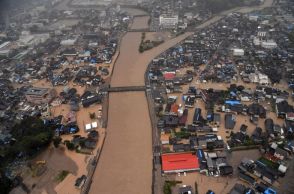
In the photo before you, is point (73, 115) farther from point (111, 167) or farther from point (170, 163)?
point (170, 163)

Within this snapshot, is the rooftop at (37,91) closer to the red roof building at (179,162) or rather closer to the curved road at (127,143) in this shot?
Answer: the curved road at (127,143)

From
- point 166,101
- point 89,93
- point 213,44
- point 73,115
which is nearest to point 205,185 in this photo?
point 166,101

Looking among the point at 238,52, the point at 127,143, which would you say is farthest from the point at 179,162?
the point at 238,52

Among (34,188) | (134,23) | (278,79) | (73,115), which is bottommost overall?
(34,188)

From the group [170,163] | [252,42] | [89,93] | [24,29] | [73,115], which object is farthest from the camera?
[24,29]

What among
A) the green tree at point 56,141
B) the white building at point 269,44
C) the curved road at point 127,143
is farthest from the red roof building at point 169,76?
the white building at point 269,44

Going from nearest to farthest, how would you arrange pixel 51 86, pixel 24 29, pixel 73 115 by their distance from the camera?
pixel 73 115, pixel 51 86, pixel 24 29
